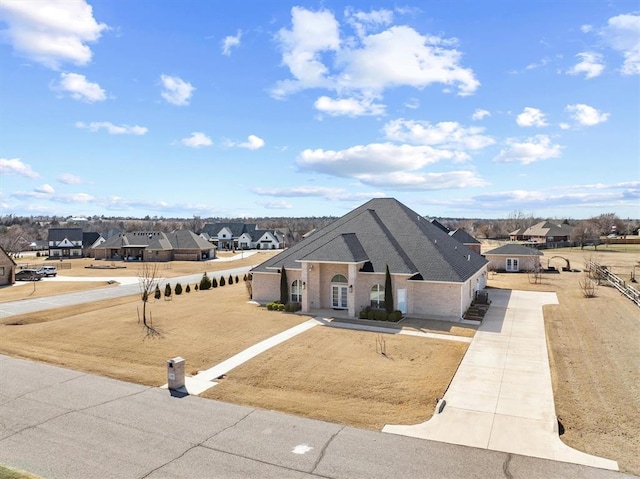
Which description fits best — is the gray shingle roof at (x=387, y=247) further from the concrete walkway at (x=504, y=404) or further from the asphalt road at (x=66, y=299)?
the asphalt road at (x=66, y=299)

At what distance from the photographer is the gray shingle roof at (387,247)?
91.1ft

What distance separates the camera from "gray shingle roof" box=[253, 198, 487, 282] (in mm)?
27766

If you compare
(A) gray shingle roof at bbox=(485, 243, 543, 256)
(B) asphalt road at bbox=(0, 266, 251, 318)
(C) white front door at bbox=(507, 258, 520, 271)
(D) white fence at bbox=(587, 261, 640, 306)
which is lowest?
(B) asphalt road at bbox=(0, 266, 251, 318)

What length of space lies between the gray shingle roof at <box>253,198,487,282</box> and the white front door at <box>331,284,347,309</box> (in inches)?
95.5

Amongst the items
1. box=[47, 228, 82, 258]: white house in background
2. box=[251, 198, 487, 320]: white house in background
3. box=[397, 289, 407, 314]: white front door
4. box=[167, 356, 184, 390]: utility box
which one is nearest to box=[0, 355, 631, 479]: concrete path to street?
box=[167, 356, 184, 390]: utility box

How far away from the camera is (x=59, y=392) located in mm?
15375

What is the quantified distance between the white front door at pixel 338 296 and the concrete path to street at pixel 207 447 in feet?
50.2

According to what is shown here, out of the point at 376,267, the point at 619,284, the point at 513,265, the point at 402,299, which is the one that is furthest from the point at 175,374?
the point at 513,265

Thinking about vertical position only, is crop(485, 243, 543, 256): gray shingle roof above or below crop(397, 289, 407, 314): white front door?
above

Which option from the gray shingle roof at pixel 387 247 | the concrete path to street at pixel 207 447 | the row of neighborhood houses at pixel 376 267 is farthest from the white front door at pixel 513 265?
the concrete path to street at pixel 207 447

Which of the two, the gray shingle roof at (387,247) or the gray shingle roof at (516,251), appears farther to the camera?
the gray shingle roof at (516,251)

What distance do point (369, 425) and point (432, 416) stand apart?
85.1 inches

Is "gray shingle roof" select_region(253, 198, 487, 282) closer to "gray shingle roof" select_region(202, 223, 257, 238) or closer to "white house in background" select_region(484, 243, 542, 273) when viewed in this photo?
"white house in background" select_region(484, 243, 542, 273)

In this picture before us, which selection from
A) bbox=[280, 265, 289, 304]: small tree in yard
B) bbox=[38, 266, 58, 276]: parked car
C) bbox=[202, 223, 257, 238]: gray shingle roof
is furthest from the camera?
bbox=[202, 223, 257, 238]: gray shingle roof
